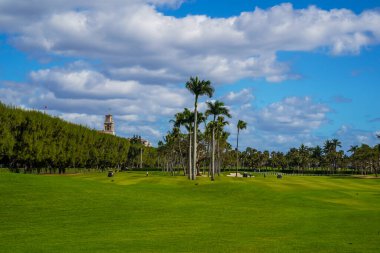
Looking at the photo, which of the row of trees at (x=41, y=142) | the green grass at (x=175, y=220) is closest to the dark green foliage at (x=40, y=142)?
the row of trees at (x=41, y=142)

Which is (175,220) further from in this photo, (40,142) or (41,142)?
(41,142)

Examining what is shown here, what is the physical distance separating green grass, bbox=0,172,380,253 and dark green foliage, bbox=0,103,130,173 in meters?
50.8

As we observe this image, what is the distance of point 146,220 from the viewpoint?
29.2 m

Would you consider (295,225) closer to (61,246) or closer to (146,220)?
(146,220)

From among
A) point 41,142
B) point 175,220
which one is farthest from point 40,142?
point 175,220

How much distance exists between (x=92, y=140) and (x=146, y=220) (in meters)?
99.7

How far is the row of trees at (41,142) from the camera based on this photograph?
88812 mm

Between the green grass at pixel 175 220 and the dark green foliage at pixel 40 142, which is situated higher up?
the dark green foliage at pixel 40 142

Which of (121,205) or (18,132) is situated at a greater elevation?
(18,132)

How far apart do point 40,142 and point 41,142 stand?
15.2 inches

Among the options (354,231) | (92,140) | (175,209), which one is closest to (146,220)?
(175,209)

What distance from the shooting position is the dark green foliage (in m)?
88.7

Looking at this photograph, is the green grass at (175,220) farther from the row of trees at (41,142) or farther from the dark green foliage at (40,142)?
the dark green foliage at (40,142)

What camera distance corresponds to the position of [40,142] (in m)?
94.5
